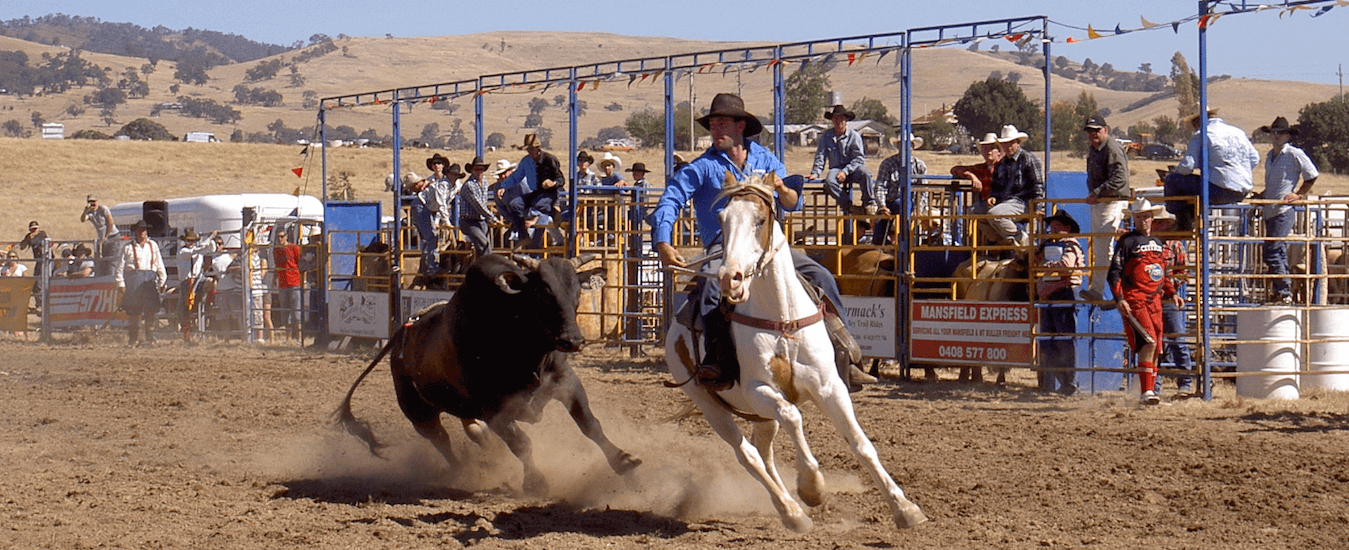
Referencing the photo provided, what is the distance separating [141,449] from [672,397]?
419 cm

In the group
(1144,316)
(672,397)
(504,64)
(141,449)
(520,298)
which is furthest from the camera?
(504,64)

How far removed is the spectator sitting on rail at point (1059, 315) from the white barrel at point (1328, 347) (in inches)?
73.2

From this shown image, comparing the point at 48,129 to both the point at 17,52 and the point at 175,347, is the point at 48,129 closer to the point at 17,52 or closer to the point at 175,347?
the point at 175,347

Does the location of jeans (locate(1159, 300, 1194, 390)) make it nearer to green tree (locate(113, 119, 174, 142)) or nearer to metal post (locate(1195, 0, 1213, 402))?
metal post (locate(1195, 0, 1213, 402))

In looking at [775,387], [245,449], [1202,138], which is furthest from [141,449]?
[1202,138]

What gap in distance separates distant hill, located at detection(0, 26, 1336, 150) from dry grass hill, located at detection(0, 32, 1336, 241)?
1.05ft

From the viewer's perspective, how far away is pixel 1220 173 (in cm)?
1163

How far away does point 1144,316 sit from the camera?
1028 cm

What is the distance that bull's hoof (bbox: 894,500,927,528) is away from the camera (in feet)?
19.2

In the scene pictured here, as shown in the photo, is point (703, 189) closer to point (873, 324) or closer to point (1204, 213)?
point (1204, 213)

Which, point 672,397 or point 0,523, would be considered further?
point 672,397

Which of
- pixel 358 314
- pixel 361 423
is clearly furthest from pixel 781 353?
pixel 358 314

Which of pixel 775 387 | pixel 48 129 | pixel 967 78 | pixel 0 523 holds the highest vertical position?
pixel 967 78

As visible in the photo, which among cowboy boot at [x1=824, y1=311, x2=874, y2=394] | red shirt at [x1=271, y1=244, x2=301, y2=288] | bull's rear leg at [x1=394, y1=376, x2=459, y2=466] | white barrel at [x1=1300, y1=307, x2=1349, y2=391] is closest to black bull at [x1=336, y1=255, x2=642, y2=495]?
bull's rear leg at [x1=394, y1=376, x2=459, y2=466]
